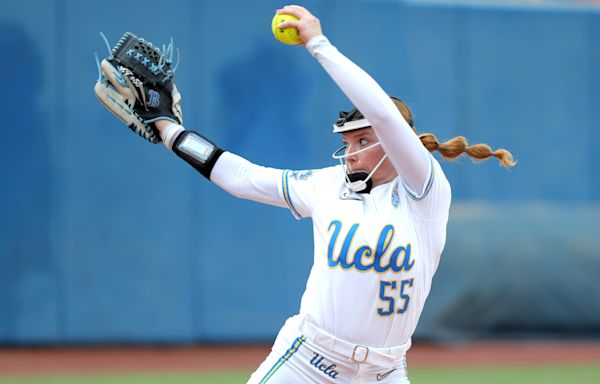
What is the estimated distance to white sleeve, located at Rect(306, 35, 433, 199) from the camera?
3295 millimetres

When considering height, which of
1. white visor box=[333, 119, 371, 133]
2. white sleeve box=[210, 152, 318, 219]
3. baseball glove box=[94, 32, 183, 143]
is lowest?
white sleeve box=[210, 152, 318, 219]

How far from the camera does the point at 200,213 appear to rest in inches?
386

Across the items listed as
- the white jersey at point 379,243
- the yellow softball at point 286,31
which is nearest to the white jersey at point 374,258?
the white jersey at point 379,243

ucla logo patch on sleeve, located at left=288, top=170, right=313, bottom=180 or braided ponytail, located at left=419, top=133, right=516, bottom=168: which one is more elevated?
braided ponytail, located at left=419, top=133, right=516, bottom=168

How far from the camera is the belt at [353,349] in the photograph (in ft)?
11.5

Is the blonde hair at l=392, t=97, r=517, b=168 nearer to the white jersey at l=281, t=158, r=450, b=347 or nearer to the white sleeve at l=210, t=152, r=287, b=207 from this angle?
the white jersey at l=281, t=158, r=450, b=347

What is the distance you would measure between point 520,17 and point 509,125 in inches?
56.9

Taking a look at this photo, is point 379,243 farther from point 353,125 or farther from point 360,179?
point 353,125

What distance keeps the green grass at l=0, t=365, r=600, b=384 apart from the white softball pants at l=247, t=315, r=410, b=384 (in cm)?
404

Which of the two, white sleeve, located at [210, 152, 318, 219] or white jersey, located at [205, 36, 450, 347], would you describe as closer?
white jersey, located at [205, 36, 450, 347]

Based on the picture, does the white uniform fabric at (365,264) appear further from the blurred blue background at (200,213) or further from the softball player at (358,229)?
the blurred blue background at (200,213)

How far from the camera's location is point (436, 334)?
9688 millimetres

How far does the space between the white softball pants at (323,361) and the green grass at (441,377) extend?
13.3 ft

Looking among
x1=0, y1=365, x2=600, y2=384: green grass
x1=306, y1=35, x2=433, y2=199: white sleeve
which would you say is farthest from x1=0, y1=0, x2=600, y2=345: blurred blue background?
x1=306, y1=35, x2=433, y2=199: white sleeve
